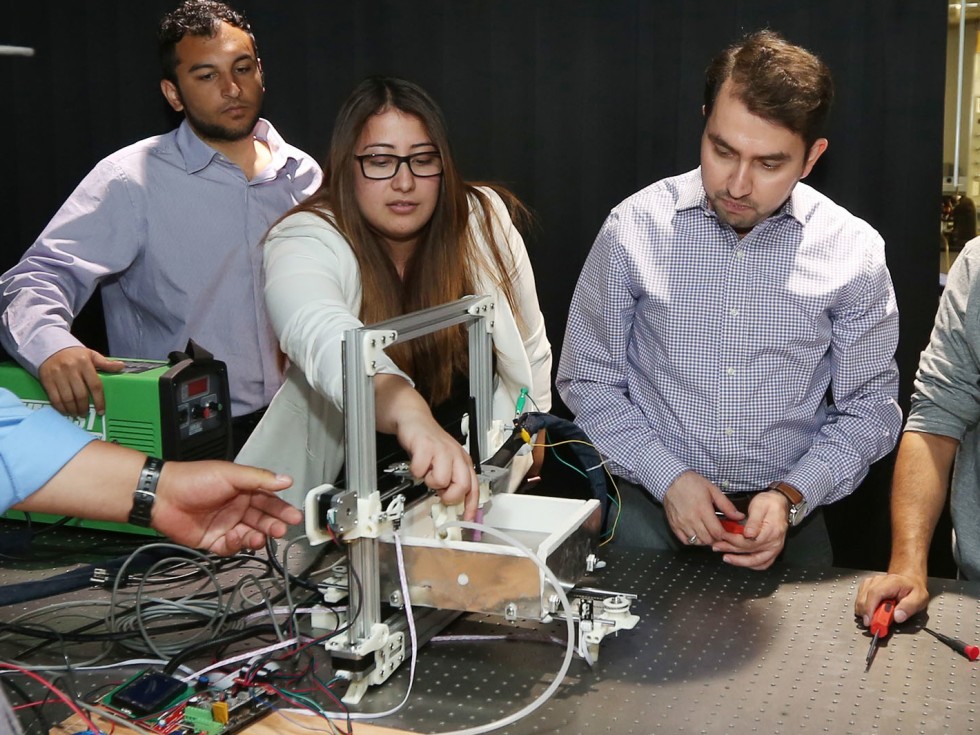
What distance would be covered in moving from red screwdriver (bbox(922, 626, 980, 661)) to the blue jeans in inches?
20.9

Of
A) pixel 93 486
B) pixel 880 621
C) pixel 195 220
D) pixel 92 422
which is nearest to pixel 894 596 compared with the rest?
pixel 880 621

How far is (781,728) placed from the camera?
4.05 ft

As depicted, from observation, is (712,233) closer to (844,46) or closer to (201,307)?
(844,46)

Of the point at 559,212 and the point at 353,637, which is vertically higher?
the point at 559,212

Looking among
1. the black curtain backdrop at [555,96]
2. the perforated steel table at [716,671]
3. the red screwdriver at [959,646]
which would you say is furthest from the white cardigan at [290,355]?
the black curtain backdrop at [555,96]

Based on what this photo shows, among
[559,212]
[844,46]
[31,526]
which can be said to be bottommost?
[31,526]

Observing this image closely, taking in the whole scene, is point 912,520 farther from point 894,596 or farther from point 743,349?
point 743,349

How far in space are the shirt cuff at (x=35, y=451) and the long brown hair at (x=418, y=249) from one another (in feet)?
2.01

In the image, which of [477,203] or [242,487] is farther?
[477,203]

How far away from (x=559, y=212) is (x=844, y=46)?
0.86 metres

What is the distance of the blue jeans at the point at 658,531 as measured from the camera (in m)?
2.01

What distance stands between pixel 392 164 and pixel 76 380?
26.7 inches

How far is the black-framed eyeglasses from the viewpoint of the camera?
72.3 inches

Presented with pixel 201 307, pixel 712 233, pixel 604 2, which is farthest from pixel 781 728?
pixel 604 2
